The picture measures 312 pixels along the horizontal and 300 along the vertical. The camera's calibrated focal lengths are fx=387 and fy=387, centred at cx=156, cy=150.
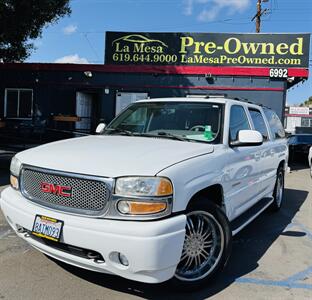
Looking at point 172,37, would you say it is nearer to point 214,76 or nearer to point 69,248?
point 214,76

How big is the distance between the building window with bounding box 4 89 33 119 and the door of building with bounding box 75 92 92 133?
85.7 inches

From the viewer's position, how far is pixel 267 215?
A: 266 inches

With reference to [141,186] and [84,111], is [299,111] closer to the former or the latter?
[84,111]

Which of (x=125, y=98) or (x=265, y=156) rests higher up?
(x=125, y=98)

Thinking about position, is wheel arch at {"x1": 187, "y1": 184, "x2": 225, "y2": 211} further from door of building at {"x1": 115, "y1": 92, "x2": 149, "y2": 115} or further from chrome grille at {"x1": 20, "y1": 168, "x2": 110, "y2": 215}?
door of building at {"x1": 115, "y1": 92, "x2": 149, "y2": 115}

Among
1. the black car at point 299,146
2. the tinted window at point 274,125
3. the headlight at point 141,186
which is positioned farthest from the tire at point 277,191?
the black car at point 299,146

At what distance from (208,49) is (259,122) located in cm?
1086

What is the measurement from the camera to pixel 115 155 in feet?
11.3

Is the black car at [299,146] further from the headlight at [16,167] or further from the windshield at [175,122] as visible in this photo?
the headlight at [16,167]

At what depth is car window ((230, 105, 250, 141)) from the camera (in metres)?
4.56

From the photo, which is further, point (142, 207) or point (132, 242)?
point (142, 207)

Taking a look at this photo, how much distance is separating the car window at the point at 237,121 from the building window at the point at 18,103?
1398 centimetres

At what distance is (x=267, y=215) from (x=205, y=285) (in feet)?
11.2

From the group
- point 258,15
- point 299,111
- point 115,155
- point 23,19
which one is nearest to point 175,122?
point 115,155
